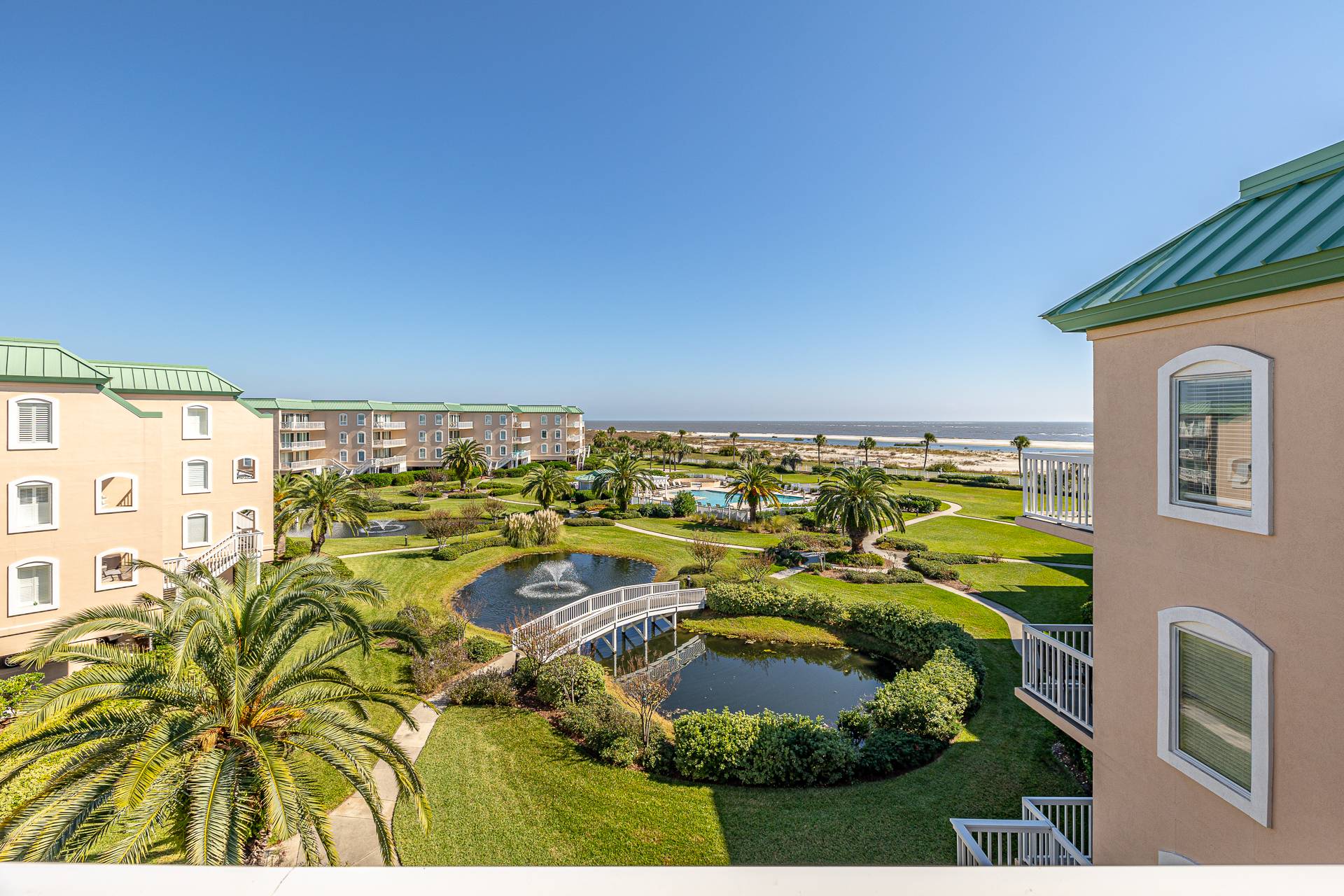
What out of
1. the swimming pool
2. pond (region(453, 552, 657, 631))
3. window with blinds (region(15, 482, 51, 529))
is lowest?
pond (region(453, 552, 657, 631))

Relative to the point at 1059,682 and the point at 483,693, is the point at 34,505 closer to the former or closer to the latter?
the point at 483,693

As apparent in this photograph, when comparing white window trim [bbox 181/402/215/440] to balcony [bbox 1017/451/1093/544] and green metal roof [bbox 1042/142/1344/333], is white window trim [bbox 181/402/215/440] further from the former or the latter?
green metal roof [bbox 1042/142/1344/333]

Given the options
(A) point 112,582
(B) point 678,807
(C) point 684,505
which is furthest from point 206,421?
(C) point 684,505

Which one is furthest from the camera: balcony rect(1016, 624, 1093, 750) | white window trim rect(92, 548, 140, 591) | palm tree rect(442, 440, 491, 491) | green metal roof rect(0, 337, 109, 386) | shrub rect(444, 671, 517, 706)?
palm tree rect(442, 440, 491, 491)

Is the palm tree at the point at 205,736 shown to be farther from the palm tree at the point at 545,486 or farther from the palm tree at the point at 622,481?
the palm tree at the point at 622,481

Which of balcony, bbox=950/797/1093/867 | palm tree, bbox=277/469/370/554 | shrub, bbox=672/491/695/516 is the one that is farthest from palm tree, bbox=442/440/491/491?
balcony, bbox=950/797/1093/867

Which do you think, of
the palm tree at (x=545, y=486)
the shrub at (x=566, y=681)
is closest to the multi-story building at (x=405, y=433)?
the palm tree at (x=545, y=486)

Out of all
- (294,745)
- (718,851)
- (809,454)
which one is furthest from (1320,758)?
(809,454)
